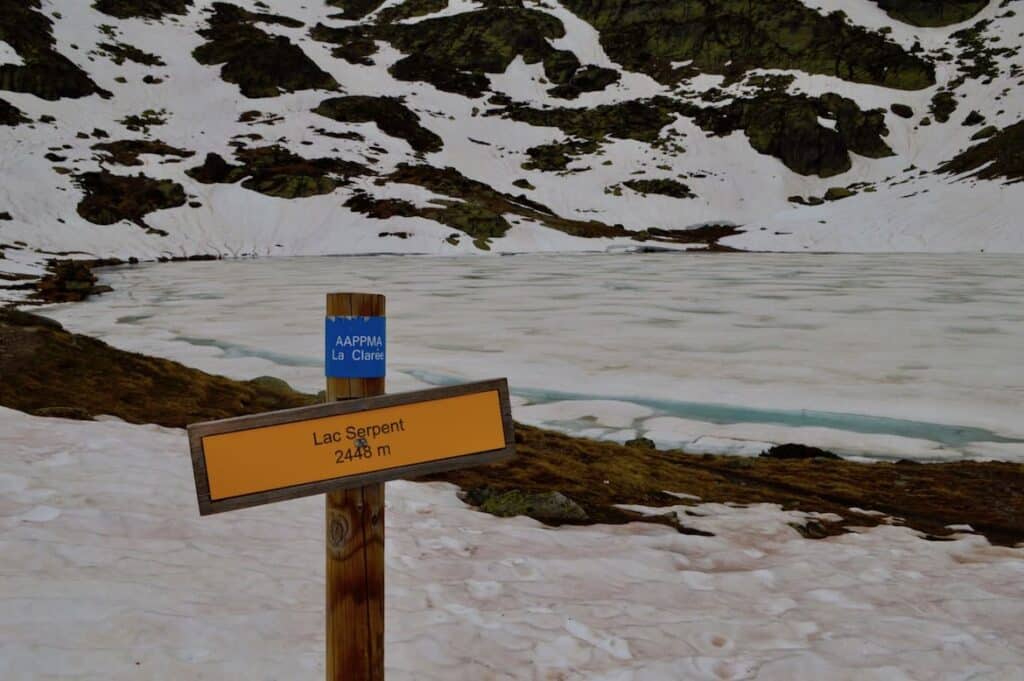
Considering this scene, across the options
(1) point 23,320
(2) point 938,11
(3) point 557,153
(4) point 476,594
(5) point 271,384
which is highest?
(2) point 938,11

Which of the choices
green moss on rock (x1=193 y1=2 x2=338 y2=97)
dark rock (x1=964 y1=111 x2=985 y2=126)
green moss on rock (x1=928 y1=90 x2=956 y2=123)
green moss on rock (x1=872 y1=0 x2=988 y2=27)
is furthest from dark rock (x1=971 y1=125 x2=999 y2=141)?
green moss on rock (x1=193 y1=2 x2=338 y2=97)

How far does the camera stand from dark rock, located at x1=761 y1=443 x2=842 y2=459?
804cm

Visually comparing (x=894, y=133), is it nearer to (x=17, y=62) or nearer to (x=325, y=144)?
(x=325, y=144)

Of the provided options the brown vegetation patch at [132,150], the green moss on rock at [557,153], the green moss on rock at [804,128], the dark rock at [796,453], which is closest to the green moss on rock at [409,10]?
the green moss on rock at [557,153]

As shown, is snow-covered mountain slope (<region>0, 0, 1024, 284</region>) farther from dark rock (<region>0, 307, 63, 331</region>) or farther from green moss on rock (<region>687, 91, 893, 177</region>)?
dark rock (<region>0, 307, 63, 331</region>)

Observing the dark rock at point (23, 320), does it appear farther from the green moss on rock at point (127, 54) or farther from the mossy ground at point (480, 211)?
the green moss on rock at point (127, 54)

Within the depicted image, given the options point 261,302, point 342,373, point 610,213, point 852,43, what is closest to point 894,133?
point 852,43

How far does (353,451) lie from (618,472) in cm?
514

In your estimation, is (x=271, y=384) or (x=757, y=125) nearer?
(x=271, y=384)

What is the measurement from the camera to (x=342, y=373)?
2.40 meters

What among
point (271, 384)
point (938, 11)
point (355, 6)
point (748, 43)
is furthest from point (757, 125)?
point (271, 384)

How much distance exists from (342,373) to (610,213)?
67869 mm

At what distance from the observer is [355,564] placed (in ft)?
8.10

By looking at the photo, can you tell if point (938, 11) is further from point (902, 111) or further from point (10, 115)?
point (10, 115)
